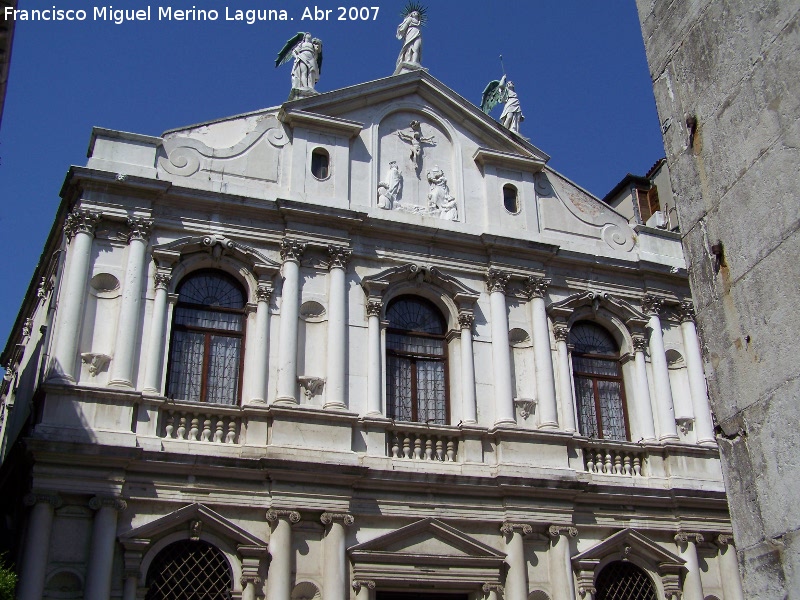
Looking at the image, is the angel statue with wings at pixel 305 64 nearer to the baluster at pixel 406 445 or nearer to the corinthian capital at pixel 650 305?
the baluster at pixel 406 445

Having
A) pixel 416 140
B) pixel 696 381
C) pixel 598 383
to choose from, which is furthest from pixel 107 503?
pixel 696 381

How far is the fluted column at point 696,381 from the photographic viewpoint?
16391 millimetres

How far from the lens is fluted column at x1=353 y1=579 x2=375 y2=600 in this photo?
515 inches

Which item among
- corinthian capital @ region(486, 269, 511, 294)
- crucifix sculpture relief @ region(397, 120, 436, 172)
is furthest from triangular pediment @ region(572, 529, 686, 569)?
crucifix sculpture relief @ region(397, 120, 436, 172)

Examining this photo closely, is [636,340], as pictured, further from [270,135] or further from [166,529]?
[166,529]

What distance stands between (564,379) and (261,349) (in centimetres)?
552

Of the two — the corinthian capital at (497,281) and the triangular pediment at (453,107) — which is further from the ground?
→ the triangular pediment at (453,107)

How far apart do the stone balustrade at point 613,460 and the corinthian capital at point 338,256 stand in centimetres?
534

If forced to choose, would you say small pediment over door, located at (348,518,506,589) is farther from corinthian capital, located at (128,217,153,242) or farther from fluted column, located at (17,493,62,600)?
corinthian capital, located at (128,217,153,242)

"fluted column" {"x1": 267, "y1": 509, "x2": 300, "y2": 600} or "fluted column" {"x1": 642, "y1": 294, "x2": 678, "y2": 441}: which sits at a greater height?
"fluted column" {"x1": 642, "y1": 294, "x2": 678, "y2": 441}

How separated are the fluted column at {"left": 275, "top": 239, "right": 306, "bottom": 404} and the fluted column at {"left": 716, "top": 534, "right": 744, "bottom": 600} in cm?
799

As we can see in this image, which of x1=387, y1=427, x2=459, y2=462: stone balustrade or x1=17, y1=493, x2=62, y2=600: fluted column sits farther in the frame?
x1=387, y1=427, x2=459, y2=462: stone balustrade

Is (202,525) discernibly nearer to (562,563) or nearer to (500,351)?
(562,563)

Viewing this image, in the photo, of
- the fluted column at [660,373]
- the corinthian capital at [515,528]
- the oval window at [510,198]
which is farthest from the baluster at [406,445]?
the oval window at [510,198]
